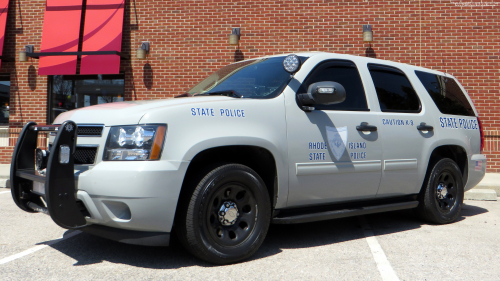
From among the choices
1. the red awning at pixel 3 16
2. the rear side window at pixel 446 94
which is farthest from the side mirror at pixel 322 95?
the red awning at pixel 3 16

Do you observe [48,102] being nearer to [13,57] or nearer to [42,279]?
[13,57]

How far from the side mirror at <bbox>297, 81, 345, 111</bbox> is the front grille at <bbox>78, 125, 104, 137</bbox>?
5.65 feet

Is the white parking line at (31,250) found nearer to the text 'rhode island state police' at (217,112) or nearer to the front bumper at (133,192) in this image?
the front bumper at (133,192)

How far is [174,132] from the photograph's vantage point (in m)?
3.31

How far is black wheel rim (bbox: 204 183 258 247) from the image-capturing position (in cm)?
351

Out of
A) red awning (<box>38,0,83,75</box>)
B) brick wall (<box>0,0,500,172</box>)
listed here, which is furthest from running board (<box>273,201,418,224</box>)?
red awning (<box>38,0,83,75</box>)

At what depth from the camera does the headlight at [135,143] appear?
10.6 feet

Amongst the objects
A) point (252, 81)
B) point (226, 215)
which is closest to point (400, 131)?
point (252, 81)

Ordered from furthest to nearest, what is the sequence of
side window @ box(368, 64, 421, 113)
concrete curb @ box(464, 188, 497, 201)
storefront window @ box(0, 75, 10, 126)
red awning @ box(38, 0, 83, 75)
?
storefront window @ box(0, 75, 10, 126) → red awning @ box(38, 0, 83, 75) → concrete curb @ box(464, 188, 497, 201) → side window @ box(368, 64, 421, 113)

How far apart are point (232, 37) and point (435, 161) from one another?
21.6 ft

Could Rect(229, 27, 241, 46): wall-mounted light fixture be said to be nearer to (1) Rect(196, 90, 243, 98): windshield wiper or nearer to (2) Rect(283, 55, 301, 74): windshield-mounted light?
(1) Rect(196, 90, 243, 98): windshield wiper

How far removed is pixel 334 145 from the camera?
165 inches

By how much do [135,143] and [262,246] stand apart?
5.52ft

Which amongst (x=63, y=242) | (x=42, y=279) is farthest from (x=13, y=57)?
(x=42, y=279)
